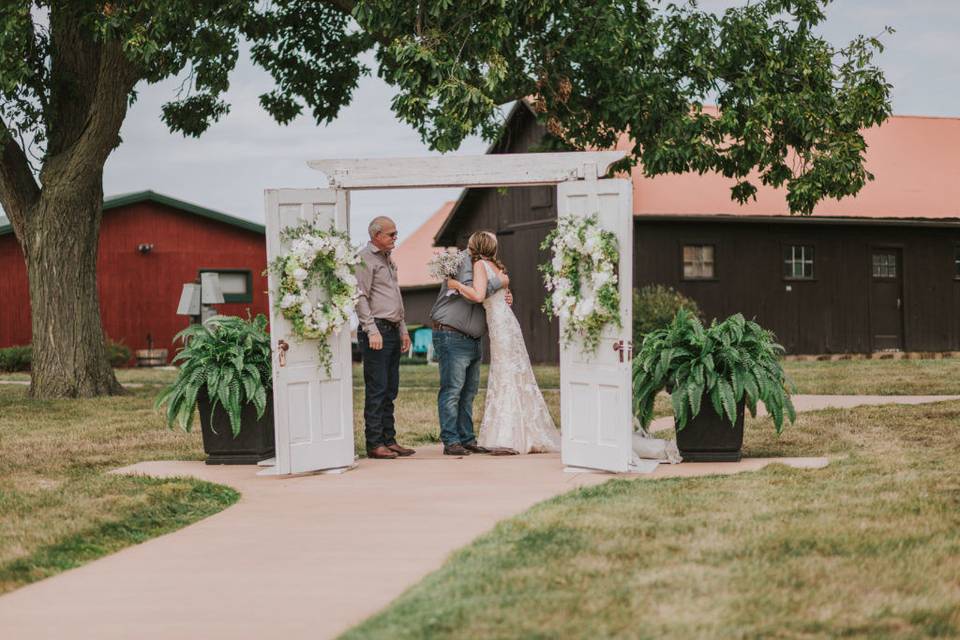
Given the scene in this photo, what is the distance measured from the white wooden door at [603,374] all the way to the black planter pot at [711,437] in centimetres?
76

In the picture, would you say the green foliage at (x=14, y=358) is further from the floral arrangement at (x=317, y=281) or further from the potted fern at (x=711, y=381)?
the potted fern at (x=711, y=381)

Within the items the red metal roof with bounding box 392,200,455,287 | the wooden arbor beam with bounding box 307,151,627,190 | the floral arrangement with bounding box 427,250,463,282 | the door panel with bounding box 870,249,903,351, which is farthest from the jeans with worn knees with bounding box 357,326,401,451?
the red metal roof with bounding box 392,200,455,287

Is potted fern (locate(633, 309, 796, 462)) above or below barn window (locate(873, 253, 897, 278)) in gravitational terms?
below

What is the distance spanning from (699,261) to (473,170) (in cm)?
1856

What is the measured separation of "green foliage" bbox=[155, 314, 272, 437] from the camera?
32.6 ft

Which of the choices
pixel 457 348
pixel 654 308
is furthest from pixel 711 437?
pixel 654 308

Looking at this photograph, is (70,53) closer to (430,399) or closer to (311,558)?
(430,399)

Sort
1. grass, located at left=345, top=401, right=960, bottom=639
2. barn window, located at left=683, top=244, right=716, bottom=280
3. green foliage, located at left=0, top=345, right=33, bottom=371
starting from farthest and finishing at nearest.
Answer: green foliage, located at left=0, top=345, right=33, bottom=371
barn window, located at left=683, top=244, right=716, bottom=280
grass, located at left=345, top=401, right=960, bottom=639

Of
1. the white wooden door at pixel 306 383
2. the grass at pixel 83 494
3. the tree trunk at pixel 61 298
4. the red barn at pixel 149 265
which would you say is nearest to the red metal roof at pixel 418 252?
the red barn at pixel 149 265

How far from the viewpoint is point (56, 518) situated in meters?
7.68

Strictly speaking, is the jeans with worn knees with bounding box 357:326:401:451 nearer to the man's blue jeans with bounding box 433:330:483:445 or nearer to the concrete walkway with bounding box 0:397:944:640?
the man's blue jeans with bounding box 433:330:483:445

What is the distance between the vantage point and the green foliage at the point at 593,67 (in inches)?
593

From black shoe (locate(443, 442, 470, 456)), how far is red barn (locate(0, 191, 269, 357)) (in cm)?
2485

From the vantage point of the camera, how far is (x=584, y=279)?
9.48 meters
